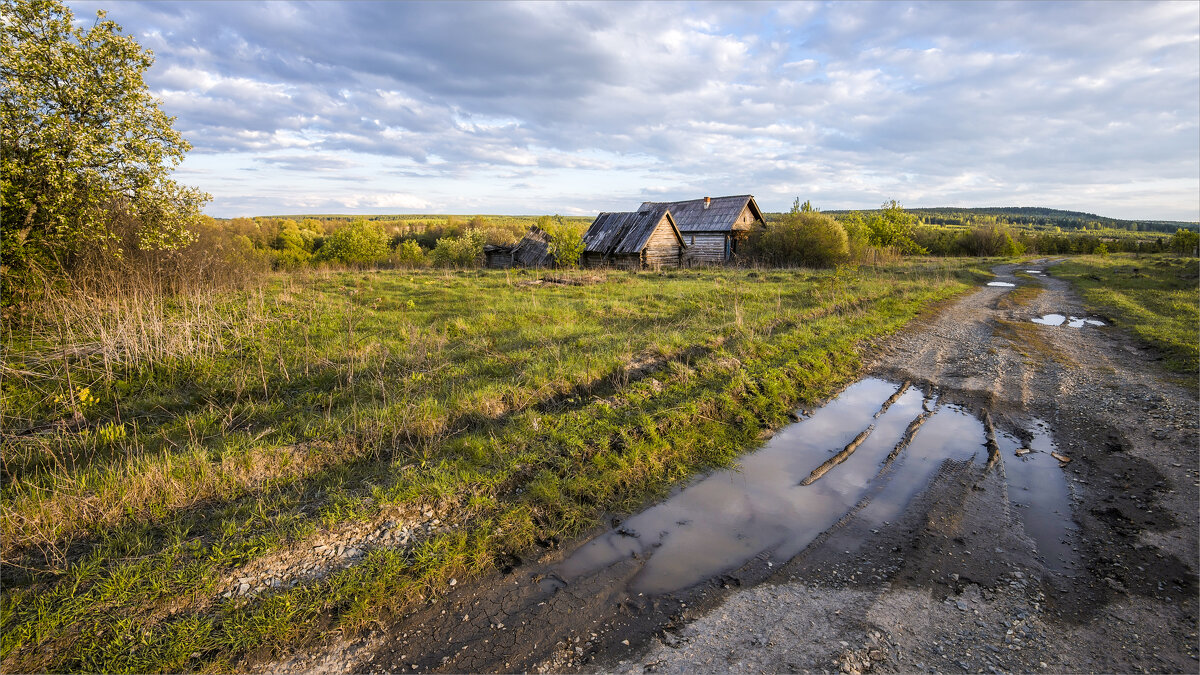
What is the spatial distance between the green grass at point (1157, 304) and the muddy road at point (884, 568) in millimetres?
4025

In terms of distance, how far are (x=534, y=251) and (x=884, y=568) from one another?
3177cm

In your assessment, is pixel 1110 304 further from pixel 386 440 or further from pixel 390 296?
pixel 390 296

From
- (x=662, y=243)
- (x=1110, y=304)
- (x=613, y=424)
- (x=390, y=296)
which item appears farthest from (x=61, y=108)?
(x=1110, y=304)

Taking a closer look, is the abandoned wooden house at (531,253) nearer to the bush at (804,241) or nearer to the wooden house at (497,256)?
the wooden house at (497,256)

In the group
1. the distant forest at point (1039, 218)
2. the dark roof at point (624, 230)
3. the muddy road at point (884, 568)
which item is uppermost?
the distant forest at point (1039, 218)

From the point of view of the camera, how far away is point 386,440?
6.21 m

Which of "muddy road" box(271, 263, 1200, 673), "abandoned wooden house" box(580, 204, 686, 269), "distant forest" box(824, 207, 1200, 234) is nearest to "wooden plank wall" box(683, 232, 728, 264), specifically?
"abandoned wooden house" box(580, 204, 686, 269)

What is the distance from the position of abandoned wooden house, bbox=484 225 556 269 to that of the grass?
21.0 meters

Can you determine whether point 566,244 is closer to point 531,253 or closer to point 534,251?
point 534,251

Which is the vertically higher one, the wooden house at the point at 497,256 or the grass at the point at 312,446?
the wooden house at the point at 497,256

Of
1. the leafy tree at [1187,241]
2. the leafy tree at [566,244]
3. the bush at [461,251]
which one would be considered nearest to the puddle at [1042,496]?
the leafy tree at [566,244]

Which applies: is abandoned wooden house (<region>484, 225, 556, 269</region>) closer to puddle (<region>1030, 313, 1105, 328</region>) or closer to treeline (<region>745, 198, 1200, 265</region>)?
treeline (<region>745, 198, 1200, 265</region>)

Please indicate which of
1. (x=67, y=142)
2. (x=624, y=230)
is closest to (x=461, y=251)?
(x=624, y=230)

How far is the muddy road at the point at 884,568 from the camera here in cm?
333
